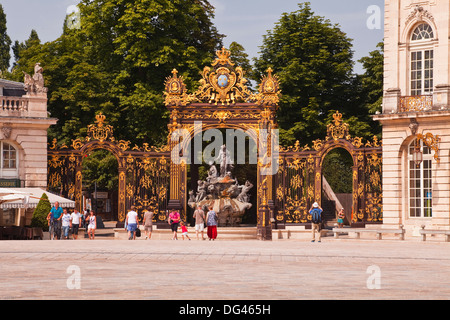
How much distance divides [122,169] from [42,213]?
3993mm

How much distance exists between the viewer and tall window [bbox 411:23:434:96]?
3716 centimetres

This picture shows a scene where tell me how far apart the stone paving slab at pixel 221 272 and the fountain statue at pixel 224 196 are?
31.5 ft

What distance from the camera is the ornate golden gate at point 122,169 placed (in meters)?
38.3

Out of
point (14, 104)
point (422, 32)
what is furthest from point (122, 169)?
point (422, 32)

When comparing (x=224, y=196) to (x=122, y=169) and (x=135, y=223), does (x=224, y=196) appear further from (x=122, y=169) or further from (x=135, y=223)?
(x=135, y=223)

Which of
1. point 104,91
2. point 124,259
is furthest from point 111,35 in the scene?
point 124,259

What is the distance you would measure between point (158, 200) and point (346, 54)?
59.2 feet

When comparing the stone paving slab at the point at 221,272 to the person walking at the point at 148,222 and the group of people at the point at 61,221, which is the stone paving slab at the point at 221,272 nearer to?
the group of people at the point at 61,221

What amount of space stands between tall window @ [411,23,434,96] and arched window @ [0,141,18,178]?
1596 centimetres

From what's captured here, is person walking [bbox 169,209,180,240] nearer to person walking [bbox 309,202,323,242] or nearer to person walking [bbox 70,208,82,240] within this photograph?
person walking [bbox 70,208,82,240]

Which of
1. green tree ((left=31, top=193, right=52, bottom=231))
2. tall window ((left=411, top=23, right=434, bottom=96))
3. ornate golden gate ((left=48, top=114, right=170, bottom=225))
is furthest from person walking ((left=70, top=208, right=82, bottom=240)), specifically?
tall window ((left=411, top=23, right=434, bottom=96))

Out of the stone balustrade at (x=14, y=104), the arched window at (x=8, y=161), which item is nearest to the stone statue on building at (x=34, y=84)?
the stone balustrade at (x=14, y=104)

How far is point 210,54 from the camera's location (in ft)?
161

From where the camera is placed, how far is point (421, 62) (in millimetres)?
37375
